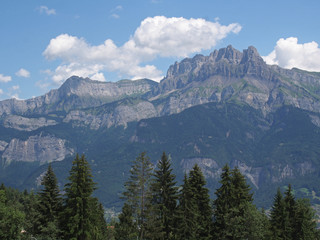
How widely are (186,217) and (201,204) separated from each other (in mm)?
4542

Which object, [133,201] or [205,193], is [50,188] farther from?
[205,193]

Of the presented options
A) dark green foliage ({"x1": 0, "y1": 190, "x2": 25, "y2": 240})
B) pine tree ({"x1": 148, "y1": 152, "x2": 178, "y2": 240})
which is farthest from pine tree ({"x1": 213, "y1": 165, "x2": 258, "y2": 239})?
dark green foliage ({"x1": 0, "y1": 190, "x2": 25, "y2": 240})

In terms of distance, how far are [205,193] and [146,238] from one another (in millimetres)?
13527

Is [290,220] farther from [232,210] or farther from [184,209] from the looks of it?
[184,209]

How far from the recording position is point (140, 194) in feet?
231

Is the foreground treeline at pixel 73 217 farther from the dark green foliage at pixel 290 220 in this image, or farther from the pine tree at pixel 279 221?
the dark green foliage at pixel 290 220

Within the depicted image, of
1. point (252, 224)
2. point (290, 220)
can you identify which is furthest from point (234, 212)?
point (290, 220)

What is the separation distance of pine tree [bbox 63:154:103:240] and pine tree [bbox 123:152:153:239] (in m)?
6.76

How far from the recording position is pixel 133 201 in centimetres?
6925

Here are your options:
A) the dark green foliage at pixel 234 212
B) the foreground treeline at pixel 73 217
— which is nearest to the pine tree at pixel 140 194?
the foreground treeline at pixel 73 217

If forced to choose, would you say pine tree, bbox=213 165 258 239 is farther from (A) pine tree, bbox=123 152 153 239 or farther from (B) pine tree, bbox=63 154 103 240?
(B) pine tree, bbox=63 154 103 240

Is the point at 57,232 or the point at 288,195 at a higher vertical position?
the point at 288,195

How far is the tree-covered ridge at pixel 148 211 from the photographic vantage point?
65438 millimetres

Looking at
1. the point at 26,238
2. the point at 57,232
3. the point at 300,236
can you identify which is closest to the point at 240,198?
the point at 300,236
